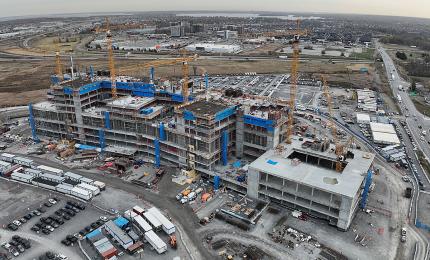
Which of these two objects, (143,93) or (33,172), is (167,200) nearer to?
(33,172)

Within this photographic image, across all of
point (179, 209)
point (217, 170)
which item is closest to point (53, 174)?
point (179, 209)

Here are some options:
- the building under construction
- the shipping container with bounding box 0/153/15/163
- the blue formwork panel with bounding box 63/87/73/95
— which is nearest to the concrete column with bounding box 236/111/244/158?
the building under construction

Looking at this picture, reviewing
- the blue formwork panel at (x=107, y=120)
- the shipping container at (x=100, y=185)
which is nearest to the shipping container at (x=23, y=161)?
the blue formwork panel at (x=107, y=120)

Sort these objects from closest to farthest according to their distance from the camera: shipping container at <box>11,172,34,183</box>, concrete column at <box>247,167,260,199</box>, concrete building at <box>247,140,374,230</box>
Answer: concrete building at <box>247,140,374,230</box>, concrete column at <box>247,167,260,199</box>, shipping container at <box>11,172,34,183</box>

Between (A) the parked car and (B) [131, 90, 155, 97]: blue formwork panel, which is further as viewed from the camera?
(B) [131, 90, 155, 97]: blue formwork panel

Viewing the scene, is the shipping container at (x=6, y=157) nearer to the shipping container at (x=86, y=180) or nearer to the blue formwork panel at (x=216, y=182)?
the shipping container at (x=86, y=180)

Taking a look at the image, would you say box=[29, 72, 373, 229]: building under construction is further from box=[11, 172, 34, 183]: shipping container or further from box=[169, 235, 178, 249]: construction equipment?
box=[169, 235, 178, 249]: construction equipment
